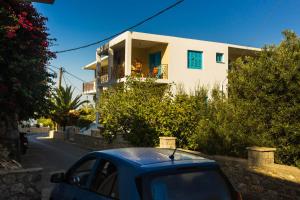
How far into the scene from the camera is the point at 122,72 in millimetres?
25500

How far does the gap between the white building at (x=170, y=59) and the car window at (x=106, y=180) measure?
60.2ft

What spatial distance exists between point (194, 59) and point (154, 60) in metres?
2.99

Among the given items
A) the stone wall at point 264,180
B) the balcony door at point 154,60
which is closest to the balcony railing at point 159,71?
the balcony door at point 154,60

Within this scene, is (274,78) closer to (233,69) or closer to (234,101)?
(234,101)

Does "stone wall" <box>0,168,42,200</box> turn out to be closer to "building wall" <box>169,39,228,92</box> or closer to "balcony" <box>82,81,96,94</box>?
"building wall" <box>169,39,228,92</box>

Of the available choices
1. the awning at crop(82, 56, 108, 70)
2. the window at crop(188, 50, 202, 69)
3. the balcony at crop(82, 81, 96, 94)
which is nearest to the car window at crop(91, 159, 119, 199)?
the window at crop(188, 50, 202, 69)

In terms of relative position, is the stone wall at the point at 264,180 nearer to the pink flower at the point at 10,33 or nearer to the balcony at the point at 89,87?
the pink flower at the point at 10,33

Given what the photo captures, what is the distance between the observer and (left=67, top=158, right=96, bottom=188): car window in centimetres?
522

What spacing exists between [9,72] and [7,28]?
1.22m

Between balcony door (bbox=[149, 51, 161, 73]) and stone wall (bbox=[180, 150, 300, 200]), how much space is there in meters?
16.7

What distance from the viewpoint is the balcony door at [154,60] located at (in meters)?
25.6

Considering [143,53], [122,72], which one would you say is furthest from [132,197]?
[143,53]

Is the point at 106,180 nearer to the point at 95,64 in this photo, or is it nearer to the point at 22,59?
the point at 22,59

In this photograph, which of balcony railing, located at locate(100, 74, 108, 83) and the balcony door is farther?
balcony railing, located at locate(100, 74, 108, 83)
